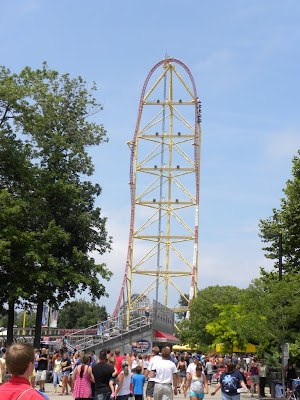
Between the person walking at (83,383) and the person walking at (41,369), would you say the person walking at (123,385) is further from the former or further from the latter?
the person walking at (41,369)

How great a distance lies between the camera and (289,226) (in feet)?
120

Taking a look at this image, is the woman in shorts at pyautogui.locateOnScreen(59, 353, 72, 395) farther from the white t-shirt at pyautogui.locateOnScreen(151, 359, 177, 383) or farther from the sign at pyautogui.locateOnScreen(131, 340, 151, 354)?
the white t-shirt at pyautogui.locateOnScreen(151, 359, 177, 383)

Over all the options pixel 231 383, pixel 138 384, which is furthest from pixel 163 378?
pixel 138 384

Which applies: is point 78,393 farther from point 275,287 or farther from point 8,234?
point 8,234

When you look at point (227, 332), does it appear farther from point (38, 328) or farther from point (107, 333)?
point (38, 328)

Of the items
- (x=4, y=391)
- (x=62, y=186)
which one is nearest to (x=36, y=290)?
(x=62, y=186)

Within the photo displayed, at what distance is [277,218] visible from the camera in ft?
126

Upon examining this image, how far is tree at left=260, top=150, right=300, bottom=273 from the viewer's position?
36.2m

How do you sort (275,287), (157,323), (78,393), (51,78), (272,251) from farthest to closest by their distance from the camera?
(51,78) → (157,323) → (272,251) → (275,287) → (78,393)

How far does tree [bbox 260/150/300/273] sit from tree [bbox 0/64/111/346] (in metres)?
10.1

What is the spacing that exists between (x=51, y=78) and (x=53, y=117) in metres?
3.43

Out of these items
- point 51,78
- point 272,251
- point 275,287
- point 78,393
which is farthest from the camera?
point 51,78

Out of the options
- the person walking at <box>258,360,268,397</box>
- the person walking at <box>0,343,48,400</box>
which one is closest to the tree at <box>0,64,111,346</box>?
the person walking at <box>258,360,268,397</box>

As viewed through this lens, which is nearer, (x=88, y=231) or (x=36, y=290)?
(x=36, y=290)
